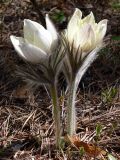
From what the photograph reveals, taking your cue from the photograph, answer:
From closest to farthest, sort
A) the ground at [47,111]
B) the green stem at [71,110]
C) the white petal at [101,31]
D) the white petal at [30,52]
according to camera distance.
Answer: the white petal at [30,52]
the white petal at [101,31]
the green stem at [71,110]
the ground at [47,111]

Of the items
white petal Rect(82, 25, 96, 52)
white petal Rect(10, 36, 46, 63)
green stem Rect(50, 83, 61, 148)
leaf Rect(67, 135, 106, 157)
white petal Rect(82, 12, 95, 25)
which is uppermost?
white petal Rect(82, 12, 95, 25)

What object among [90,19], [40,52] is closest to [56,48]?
[40,52]

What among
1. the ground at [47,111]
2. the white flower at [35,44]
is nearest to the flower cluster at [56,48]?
the white flower at [35,44]

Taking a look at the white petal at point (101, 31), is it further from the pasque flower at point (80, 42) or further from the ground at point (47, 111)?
the ground at point (47, 111)

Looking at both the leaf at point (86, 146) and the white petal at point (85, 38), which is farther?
the leaf at point (86, 146)

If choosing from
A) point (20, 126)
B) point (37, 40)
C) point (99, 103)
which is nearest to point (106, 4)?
point (99, 103)

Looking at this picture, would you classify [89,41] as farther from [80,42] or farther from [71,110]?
[71,110]

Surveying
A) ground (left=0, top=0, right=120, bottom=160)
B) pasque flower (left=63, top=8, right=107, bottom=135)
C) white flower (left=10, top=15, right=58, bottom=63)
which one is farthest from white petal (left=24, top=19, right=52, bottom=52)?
ground (left=0, top=0, right=120, bottom=160)

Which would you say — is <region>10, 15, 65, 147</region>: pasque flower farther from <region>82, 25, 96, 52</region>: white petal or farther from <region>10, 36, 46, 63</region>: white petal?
<region>82, 25, 96, 52</region>: white petal
